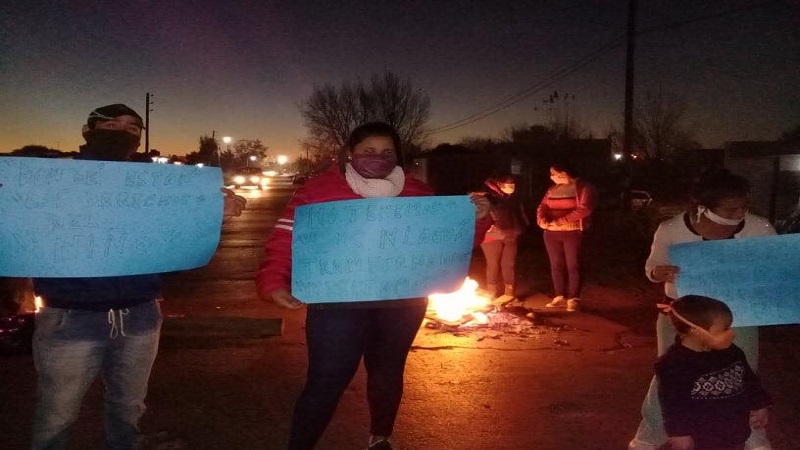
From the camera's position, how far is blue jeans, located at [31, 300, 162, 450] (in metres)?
2.71

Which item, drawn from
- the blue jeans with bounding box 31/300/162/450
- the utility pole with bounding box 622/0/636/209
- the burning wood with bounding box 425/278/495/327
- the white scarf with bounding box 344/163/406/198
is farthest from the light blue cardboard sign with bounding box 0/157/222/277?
the utility pole with bounding box 622/0/636/209

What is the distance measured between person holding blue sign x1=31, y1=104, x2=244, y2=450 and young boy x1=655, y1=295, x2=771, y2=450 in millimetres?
2261

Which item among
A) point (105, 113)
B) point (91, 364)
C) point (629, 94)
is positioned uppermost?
point (629, 94)

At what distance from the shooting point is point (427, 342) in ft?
20.4

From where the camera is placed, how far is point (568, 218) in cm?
751

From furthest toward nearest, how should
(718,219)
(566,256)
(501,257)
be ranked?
(501,257)
(566,256)
(718,219)

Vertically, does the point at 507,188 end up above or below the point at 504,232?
above

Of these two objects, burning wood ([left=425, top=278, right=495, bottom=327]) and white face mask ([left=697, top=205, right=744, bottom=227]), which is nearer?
white face mask ([left=697, top=205, right=744, bottom=227])

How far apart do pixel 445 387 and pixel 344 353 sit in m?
2.04

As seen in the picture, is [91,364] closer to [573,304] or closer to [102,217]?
[102,217]

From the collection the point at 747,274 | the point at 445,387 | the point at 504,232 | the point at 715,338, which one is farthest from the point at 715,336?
the point at 504,232

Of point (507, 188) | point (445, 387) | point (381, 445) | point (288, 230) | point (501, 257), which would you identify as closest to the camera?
point (288, 230)

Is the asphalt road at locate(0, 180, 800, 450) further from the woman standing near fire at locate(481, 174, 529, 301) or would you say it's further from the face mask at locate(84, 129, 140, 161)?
the face mask at locate(84, 129, 140, 161)

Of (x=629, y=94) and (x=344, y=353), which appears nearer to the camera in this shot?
(x=344, y=353)
